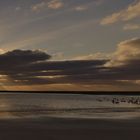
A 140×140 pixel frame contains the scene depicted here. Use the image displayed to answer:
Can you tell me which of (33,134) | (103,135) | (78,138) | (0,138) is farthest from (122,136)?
(0,138)

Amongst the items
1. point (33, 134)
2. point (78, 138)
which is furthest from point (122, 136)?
point (33, 134)

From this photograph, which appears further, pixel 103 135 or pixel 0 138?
pixel 103 135

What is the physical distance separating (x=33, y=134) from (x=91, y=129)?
486 centimetres

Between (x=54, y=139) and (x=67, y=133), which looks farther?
(x=67, y=133)

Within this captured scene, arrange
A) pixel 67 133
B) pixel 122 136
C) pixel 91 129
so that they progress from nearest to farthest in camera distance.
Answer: pixel 122 136
pixel 67 133
pixel 91 129

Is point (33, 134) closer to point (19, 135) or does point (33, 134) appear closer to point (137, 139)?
point (19, 135)

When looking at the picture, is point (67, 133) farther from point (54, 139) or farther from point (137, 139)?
point (137, 139)

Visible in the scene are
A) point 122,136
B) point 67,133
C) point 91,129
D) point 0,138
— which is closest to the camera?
point 0,138

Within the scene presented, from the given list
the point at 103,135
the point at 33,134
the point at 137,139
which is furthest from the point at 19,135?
the point at 137,139

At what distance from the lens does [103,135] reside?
75.7 ft

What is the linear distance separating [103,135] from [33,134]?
13.7 feet

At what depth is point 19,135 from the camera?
74.6ft

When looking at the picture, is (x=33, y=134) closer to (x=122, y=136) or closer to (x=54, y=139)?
(x=54, y=139)

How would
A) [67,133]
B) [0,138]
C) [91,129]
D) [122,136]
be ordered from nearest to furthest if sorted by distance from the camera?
[0,138] → [122,136] → [67,133] → [91,129]
